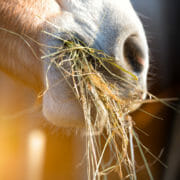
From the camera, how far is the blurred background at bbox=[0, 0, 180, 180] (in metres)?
0.93

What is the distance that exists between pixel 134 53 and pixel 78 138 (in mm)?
461

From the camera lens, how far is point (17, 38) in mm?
567

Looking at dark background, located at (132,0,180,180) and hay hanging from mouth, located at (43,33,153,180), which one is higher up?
hay hanging from mouth, located at (43,33,153,180)

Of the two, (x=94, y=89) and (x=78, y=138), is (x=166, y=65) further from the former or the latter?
(x=94, y=89)

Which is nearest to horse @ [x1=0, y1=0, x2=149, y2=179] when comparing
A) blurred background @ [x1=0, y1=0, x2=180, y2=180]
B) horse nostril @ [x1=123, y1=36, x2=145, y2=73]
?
horse nostril @ [x1=123, y1=36, x2=145, y2=73]

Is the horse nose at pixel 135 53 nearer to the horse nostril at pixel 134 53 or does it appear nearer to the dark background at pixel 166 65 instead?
the horse nostril at pixel 134 53

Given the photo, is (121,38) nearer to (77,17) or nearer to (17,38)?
(77,17)

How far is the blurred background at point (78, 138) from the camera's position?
93 centimetres

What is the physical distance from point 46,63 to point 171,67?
0.69 meters

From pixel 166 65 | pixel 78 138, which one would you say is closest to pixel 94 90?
pixel 78 138

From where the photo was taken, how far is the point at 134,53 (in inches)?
21.0

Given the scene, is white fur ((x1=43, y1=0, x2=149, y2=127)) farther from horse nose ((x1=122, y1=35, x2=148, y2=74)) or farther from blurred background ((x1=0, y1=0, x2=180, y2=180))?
blurred background ((x1=0, y1=0, x2=180, y2=180))

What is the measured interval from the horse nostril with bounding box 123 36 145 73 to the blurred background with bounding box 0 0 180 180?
0.36 m

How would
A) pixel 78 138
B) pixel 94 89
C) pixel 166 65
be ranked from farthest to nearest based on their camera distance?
pixel 166 65, pixel 78 138, pixel 94 89
